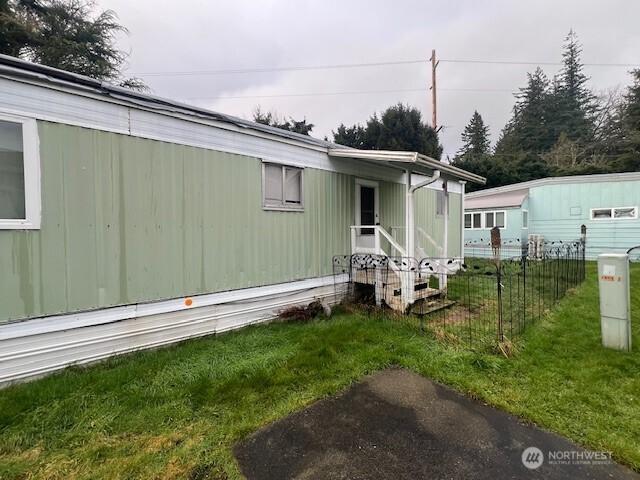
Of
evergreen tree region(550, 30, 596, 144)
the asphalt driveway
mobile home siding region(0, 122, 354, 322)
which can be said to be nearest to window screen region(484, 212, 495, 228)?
mobile home siding region(0, 122, 354, 322)

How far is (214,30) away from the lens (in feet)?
37.3

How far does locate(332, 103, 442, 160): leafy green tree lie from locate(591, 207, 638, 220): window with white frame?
10652mm

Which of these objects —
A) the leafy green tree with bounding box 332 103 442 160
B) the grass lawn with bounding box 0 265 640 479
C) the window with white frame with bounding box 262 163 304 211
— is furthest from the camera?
the leafy green tree with bounding box 332 103 442 160

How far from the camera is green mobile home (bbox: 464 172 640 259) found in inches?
486

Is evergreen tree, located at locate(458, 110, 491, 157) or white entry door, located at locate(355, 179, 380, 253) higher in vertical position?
evergreen tree, located at locate(458, 110, 491, 157)

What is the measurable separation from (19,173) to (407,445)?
179 inches

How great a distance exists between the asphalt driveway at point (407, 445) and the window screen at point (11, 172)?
3308mm

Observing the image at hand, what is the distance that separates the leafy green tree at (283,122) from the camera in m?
23.4

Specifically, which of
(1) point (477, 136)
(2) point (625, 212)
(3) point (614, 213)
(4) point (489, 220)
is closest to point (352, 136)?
(4) point (489, 220)

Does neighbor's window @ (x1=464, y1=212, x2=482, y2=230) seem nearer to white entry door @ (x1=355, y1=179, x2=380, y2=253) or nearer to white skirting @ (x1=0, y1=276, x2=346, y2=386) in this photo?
white entry door @ (x1=355, y1=179, x2=380, y2=253)

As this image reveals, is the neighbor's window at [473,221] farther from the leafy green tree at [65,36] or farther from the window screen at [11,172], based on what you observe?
the leafy green tree at [65,36]

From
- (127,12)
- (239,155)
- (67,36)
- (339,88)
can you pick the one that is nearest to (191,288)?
(239,155)

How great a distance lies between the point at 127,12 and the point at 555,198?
71.4 feet

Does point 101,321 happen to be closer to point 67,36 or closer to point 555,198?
point 555,198
